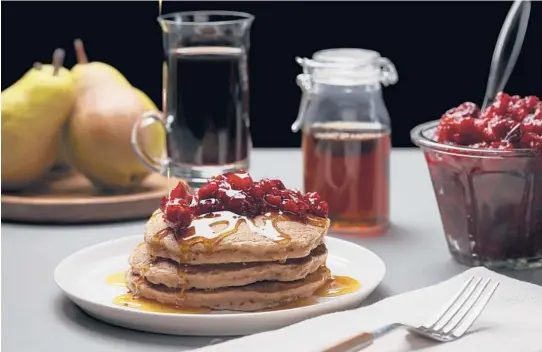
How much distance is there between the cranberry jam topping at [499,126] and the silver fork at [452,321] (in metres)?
0.24

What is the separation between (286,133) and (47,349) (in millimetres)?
2046

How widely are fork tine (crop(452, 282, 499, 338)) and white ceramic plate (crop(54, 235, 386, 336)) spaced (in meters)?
0.14

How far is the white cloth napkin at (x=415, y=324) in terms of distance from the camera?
1.22m

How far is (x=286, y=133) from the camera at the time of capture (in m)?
→ 3.31

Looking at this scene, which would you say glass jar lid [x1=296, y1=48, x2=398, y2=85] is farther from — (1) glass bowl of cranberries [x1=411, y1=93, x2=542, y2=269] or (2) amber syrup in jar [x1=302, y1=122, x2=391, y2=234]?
(1) glass bowl of cranberries [x1=411, y1=93, x2=542, y2=269]

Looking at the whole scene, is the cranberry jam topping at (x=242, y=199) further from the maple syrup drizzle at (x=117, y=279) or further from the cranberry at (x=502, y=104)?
the cranberry at (x=502, y=104)

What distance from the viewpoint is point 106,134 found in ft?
6.42

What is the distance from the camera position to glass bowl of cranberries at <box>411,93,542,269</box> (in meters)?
1.57

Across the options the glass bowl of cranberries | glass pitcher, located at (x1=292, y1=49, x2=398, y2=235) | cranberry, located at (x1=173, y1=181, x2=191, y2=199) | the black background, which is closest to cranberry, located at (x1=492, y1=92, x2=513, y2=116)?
the glass bowl of cranberries

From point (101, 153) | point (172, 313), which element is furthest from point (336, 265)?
point (101, 153)

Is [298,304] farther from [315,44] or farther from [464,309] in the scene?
[315,44]

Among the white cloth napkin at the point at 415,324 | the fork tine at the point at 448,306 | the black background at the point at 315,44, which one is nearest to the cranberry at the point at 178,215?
the white cloth napkin at the point at 415,324

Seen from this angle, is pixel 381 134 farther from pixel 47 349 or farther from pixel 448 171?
pixel 47 349

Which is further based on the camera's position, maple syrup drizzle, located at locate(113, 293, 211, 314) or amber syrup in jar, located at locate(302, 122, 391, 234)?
amber syrup in jar, located at locate(302, 122, 391, 234)
